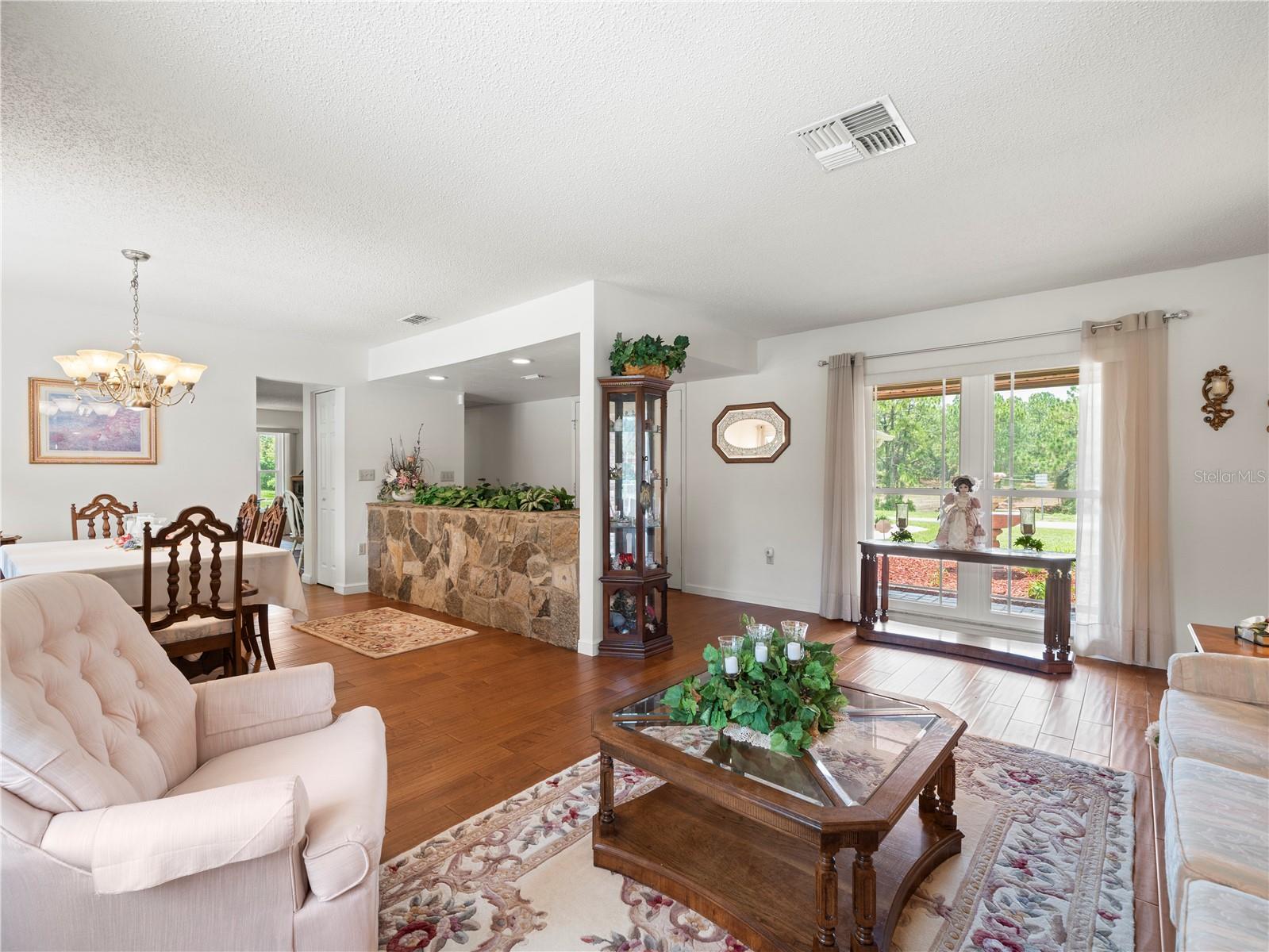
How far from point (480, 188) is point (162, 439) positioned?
410 centimetres

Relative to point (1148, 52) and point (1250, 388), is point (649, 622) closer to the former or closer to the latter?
point (1148, 52)

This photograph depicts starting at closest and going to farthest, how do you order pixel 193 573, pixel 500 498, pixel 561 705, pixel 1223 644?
pixel 1223 644 → pixel 193 573 → pixel 561 705 → pixel 500 498

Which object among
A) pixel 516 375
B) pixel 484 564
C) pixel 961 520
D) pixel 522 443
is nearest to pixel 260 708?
pixel 484 564

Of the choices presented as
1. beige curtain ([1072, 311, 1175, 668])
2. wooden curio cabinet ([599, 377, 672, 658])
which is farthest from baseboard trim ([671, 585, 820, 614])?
beige curtain ([1072, 311, 1175, 668])

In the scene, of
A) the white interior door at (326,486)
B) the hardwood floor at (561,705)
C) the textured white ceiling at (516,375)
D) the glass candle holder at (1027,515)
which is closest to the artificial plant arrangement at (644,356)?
the textured white ceiling at (516,375)

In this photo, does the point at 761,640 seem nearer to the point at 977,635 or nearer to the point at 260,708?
the point at 260,708

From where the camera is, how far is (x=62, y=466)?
465 centimetres

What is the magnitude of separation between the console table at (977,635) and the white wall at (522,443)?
4.28 metres

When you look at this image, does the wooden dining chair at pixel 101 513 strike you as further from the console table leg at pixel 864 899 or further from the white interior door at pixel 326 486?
the console table leg at pixel 864 899

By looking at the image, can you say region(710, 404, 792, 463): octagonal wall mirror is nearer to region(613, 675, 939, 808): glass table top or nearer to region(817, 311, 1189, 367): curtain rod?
region(817, 311, 1189, 367): curtain rod

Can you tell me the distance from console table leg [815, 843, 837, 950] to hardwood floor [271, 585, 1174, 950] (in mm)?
884

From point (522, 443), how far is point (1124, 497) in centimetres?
662

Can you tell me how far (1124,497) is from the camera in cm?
396

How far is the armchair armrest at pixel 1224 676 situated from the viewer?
2.18 meters
